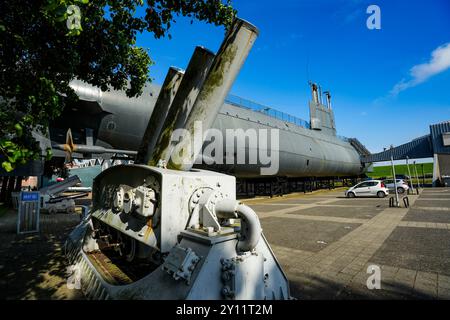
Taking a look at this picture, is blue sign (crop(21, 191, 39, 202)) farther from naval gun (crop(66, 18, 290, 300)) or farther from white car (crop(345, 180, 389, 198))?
white car (crop(345, 180, 389, 198))

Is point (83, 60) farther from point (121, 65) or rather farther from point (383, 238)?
point (383, 238)

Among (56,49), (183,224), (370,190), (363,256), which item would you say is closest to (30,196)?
(56,49)

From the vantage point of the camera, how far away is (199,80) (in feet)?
15.8

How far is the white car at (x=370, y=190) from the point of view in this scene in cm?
2058

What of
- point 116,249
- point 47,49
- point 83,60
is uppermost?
point 83,60

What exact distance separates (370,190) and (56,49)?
23715mm

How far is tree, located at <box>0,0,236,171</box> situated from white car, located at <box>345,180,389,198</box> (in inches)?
819

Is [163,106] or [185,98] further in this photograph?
[163,106]

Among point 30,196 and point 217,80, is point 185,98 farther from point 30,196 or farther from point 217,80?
point 30,196

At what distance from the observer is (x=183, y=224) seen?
3.57 m

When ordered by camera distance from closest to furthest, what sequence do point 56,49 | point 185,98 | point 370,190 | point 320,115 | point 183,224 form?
point 183,224
point 56,49
point 185,98
point 370,190
point 320,115
